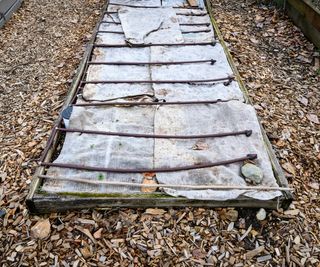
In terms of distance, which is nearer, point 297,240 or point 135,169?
point 297,240

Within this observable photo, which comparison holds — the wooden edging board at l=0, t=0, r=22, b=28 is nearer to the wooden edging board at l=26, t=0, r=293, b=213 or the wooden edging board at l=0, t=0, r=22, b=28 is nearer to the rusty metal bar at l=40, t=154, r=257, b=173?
the rusty metal bar at l=40, t=154, r=257, b=173

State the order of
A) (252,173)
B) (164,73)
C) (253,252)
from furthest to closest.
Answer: (164,73) → (252,173) → (253,252)

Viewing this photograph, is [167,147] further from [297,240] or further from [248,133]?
[297,240]

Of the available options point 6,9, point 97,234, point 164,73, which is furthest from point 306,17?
point 6,9

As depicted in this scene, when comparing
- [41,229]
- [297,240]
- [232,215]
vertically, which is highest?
[41,229]

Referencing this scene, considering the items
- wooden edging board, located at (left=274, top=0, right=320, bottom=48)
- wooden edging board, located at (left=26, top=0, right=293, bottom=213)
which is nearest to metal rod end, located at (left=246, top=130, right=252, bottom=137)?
wooden edging board, located at (left=26, top=0, right=293, bottom=213)

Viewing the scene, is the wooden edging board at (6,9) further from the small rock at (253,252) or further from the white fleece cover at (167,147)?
the small rock at (253,252)

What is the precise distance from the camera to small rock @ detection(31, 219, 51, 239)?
220cm

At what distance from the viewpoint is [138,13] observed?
4742mm

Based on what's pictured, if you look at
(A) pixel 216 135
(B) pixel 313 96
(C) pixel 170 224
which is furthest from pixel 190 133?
(B) pixel 313 96

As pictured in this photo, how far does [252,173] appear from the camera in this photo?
7.80 ft

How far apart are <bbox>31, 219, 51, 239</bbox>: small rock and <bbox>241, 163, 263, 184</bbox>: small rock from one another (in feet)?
5.03

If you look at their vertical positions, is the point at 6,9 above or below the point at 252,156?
above

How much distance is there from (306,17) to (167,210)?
3.72 meters
